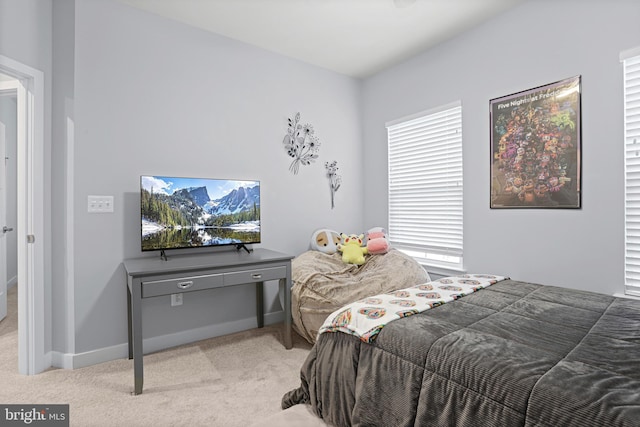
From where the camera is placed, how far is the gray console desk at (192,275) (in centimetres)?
204

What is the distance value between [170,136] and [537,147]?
117 inches

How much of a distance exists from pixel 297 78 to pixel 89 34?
1843 millimetres

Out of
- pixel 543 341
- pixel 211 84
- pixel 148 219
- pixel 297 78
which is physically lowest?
pixel 543 341

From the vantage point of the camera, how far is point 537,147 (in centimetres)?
252

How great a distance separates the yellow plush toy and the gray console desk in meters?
0.71

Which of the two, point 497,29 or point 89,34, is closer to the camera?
point 89,34

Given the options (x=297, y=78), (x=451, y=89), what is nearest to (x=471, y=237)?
(x=451, y=89)

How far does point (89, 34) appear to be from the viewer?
239 centimetres

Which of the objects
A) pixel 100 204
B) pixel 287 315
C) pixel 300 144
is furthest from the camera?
pixel 300 144

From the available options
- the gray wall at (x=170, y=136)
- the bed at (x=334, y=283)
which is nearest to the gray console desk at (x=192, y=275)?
the bed at (x=334, y=283)

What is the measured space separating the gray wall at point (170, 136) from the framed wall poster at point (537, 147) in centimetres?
179

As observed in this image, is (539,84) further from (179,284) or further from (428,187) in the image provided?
(179,284)

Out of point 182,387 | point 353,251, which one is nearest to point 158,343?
point 182,387

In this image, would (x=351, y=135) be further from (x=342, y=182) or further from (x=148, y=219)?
(x=148, y=219)
